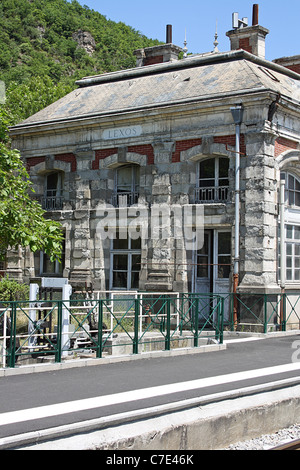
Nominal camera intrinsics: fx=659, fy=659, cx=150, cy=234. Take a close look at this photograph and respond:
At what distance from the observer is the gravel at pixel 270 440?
26.8 feet

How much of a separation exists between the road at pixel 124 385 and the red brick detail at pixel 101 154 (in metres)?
9.92

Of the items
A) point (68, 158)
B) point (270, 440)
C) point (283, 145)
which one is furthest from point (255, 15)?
point (270, 440)

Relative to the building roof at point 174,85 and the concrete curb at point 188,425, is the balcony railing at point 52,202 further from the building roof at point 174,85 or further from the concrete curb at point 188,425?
the concrete curb at point 188,425

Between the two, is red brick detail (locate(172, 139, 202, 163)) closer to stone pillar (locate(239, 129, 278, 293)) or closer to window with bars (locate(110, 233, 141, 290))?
stone pillar (locate(239, 129, 278, 293))

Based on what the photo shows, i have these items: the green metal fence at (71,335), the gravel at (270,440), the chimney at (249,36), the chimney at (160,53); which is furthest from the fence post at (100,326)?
the chimney at (160,53)

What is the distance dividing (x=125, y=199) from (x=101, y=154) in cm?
185

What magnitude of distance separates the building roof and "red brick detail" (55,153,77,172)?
4.13 ft

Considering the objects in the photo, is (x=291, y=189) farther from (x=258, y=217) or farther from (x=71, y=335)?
(x=71, y=335)

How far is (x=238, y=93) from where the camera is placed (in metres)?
19.2

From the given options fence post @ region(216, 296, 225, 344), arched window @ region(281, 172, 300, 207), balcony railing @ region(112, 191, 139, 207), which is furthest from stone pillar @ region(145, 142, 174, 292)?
fence post @ region(216, 296, 225, 344)

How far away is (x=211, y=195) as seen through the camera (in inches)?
800
